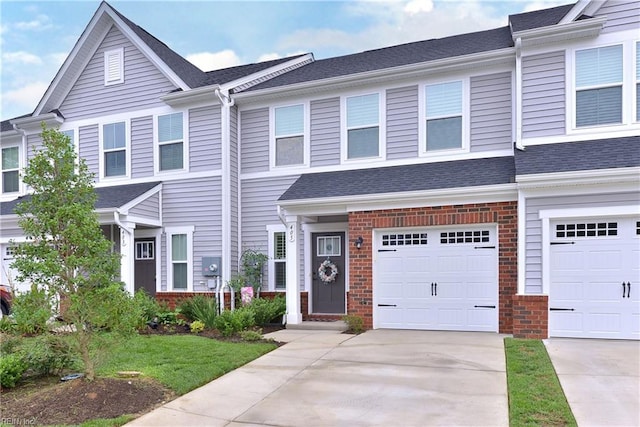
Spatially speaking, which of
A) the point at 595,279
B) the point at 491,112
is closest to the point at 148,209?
the point at 491,112

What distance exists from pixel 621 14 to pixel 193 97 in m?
9.67

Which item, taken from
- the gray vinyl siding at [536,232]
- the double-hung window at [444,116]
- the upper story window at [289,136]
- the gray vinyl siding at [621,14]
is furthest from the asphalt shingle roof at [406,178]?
the gray vinyl siding at [621,14]

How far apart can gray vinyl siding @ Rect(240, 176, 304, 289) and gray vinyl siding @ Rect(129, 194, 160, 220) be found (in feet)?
7.56

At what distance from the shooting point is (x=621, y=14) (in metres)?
8.85

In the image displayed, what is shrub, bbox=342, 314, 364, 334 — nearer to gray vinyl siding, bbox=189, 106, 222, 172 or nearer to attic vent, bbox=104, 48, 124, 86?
gray vinyl siding, bbox=189, 106, 222, 172

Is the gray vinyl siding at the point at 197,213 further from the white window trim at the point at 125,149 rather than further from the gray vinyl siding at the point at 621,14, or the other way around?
the gray vinyl siding at the point at 621,14

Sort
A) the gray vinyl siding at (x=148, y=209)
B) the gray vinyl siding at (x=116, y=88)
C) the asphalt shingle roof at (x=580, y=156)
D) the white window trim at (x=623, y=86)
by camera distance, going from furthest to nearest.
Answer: the gray vinyl siding at (x=116, y=88)
the gray vinyl siding at (x=148, y=209)
the white window trim at (x=623, y=86)
the asphalt shingle roof at (x=580, y=156)

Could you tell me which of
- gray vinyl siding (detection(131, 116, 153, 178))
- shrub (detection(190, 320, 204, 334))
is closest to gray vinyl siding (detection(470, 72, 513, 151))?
shrub (detection(190, 320, 204, 334))

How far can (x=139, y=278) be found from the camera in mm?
12797

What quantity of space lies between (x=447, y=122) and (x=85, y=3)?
10.9 m

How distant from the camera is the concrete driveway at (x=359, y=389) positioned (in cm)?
479

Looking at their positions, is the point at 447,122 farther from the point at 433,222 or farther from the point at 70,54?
the point at 70,54

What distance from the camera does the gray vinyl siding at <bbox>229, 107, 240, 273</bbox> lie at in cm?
1201

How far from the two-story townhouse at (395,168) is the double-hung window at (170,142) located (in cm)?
4
